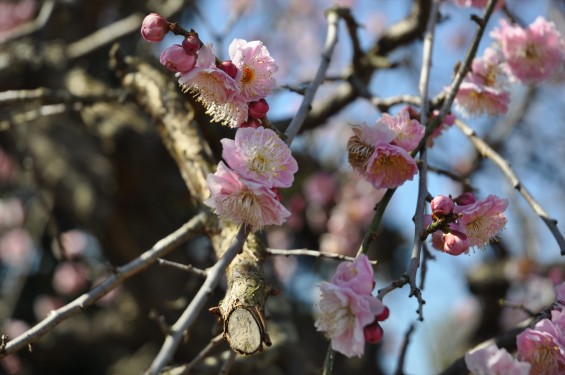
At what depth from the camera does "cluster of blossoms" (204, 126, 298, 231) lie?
3.48 ft

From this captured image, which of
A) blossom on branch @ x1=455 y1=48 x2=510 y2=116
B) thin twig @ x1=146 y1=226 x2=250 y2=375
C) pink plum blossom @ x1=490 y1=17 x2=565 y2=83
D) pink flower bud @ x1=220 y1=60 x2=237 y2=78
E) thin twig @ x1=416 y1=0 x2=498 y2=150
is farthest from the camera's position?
pink plum blossom @ x1=490 y1=17 x2=565 y2=83

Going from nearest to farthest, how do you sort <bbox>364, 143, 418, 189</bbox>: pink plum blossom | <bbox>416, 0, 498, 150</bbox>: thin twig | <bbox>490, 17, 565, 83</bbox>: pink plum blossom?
<bbox>364, 143, 418, 189</bbox>: pink plum blossom < <bbox>416, 0, 498, 150</bbox>: thin twig < <bbox>490, 17, 565, 83</bbox>: pink plum blossom

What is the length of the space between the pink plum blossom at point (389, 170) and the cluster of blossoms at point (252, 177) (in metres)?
0.20

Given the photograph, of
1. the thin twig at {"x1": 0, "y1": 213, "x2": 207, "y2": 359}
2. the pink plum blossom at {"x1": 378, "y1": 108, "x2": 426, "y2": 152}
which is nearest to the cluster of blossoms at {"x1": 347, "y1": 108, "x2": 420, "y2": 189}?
the pink plum blossom at {"x1": 378, "y1": 108, "x2": 426, "y2": 152}

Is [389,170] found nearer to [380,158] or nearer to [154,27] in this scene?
[380,158]

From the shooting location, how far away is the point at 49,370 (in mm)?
4633

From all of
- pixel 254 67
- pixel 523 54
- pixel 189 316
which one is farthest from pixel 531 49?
pixel 189 316

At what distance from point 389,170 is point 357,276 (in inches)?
13.8

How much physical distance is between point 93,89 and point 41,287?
2950 millimetres

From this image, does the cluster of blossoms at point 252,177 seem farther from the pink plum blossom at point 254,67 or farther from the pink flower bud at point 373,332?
the pink flower bud at point 373,332

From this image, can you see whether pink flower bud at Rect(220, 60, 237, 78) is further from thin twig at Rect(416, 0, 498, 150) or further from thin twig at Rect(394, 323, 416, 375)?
thin twig at Rect(394, 323, 416, 375)

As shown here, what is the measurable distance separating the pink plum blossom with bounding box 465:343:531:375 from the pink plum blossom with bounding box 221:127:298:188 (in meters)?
0.40

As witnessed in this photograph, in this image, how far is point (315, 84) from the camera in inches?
56.2

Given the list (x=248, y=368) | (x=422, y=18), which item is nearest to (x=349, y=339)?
(x=248, y=368)
